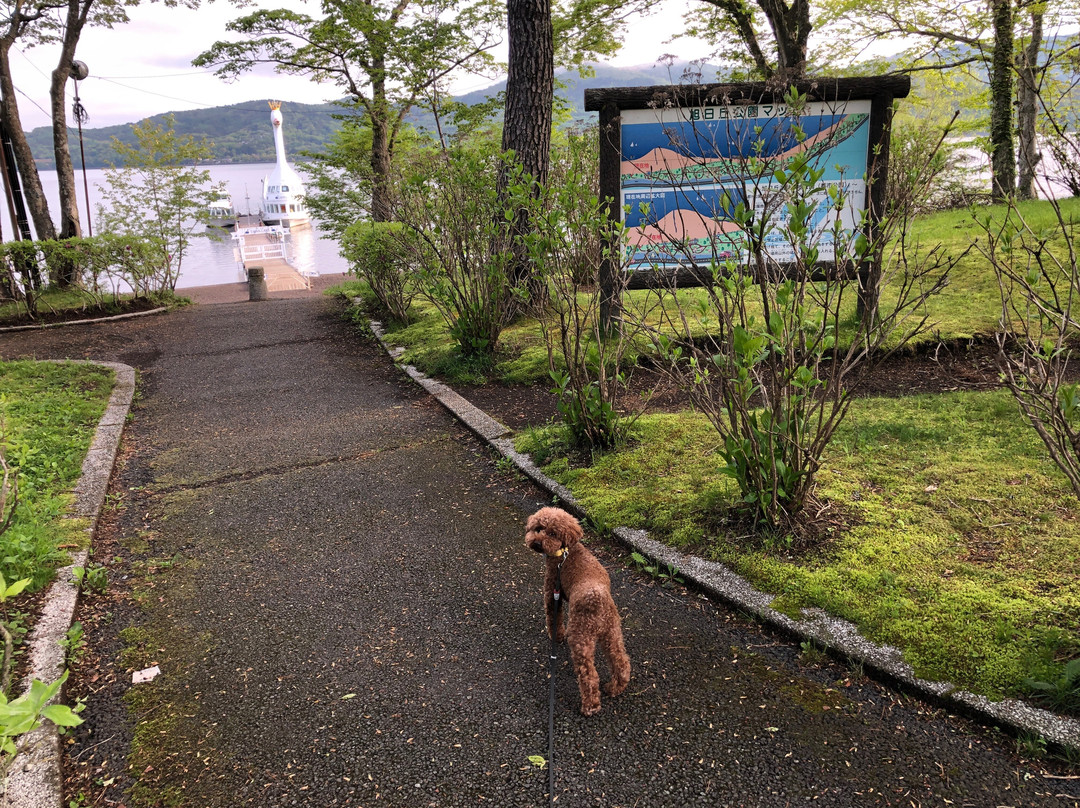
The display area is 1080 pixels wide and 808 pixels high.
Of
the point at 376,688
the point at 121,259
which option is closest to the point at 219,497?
the point at 376,688

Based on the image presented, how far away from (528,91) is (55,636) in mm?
6955

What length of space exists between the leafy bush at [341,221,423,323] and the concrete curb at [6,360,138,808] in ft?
13.4

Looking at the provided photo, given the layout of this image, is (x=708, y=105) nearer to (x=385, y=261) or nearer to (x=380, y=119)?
(x=385, y=261)

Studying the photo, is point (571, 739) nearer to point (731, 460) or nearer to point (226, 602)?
point (731, 460)

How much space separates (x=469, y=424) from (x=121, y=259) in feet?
32.4

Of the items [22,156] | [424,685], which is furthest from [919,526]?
[22,156]

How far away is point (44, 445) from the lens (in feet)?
17.3

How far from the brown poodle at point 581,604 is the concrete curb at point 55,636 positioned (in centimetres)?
173

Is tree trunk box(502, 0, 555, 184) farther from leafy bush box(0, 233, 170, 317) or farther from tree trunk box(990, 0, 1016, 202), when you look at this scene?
tree trunk box(990, 0, 1016, 202)

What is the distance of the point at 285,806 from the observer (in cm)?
221

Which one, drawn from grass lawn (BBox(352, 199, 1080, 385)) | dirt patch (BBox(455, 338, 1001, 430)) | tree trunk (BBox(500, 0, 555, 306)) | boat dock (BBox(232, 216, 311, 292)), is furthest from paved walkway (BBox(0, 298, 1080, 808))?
boat dock (BBox(232, 216, 311, 292))

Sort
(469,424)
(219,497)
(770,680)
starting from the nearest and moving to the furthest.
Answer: (770,680) < (219,497) < (469,424)

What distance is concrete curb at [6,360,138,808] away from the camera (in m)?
2.27

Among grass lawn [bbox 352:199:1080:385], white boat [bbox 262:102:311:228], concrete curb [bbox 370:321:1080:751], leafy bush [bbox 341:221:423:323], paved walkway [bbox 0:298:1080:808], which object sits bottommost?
paved walkway [bbox 0:298:1080:808]
